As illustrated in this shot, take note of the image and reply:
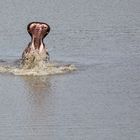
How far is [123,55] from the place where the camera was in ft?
43.8

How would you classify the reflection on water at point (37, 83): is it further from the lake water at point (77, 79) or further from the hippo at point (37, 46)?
the hippo at point (37, 46)

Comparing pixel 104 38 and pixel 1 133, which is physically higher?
pixel 1 133

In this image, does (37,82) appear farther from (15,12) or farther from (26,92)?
(15,12)

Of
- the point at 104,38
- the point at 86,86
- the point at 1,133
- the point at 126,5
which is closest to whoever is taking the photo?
the point at 1,133

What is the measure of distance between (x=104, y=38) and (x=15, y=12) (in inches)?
136

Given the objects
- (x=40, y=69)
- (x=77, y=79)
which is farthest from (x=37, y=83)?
(x=40, y=69)

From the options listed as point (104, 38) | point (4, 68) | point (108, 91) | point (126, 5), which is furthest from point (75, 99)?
point (126, 5)

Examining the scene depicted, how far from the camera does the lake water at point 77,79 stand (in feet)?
28.3

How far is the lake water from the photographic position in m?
8.62

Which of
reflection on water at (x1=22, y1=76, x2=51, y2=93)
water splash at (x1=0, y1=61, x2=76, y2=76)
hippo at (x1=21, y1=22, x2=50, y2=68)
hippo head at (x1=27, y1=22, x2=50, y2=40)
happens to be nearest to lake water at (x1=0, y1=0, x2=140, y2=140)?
reflection on water at (x1=22, y1=76, x2=51, y2=93)

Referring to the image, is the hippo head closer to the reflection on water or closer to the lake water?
the lake water

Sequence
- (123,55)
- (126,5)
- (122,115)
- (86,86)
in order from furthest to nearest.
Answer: (126,5), (123,55), (86,86), (122,115)

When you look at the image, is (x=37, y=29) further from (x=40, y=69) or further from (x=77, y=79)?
(x=77, y=79)

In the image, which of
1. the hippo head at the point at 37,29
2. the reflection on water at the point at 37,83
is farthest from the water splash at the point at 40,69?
the hippo head at the point at 37,29
